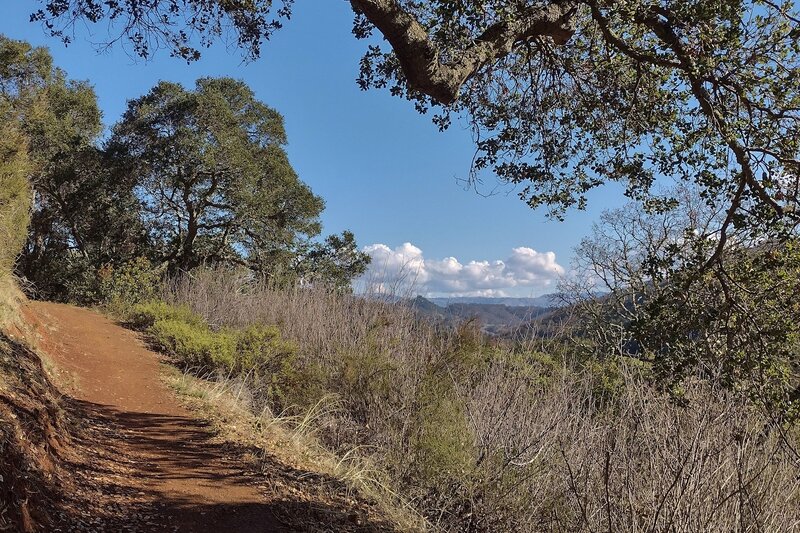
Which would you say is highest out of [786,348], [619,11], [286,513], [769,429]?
[619,11]

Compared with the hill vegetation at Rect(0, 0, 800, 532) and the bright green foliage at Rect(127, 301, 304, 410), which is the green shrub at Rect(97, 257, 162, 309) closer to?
the bright green foliage at Rect(127, 301, 304, 410)

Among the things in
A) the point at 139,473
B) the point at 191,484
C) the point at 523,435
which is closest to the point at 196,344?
the point at 139,473

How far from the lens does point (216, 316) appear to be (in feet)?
45.6

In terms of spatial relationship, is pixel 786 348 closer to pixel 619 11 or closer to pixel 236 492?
pixel 619 11

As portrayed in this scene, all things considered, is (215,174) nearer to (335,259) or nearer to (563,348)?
(335,259)

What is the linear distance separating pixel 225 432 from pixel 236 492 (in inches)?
70.7

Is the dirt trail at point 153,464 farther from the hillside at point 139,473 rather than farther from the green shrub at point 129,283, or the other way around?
the green shrub at point 129,283

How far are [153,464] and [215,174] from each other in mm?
15042

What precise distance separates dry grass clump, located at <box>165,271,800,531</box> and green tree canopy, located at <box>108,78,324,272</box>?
9618mm

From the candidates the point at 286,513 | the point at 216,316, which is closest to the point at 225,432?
the point at 286,513

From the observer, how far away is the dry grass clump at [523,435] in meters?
3.26

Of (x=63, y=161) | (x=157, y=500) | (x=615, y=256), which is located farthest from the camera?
(x=615, y=256)

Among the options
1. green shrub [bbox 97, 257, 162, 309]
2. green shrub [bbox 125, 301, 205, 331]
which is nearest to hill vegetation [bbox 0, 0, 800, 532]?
green shrub [bbox 125, 301, 205, 331]

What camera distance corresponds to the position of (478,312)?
840cm
